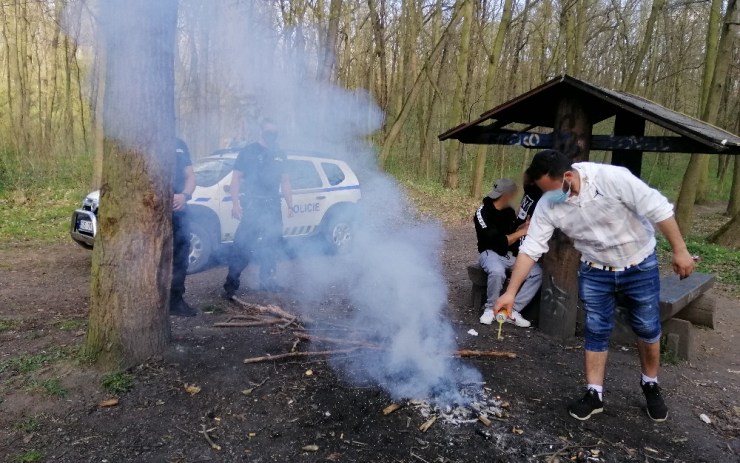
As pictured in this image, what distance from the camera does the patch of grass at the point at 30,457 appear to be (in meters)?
2.65

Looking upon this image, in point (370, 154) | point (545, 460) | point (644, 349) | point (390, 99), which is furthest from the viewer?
point (390, 99)

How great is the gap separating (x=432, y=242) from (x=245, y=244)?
561 cm

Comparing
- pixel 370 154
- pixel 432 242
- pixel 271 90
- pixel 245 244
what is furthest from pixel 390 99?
pixel 245 244

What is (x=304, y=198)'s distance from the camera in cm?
793

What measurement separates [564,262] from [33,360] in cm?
472

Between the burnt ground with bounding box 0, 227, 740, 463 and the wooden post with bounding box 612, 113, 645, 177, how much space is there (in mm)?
1935

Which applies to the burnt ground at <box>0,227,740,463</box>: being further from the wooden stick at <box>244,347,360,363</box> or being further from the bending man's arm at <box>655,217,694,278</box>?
the bending man's arm at <box>655,217,694,278</box>

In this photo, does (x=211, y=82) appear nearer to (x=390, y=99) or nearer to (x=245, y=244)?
(x=390, y=99)

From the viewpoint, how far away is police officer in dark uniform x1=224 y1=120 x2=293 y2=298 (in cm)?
567

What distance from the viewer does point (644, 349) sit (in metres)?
3.42

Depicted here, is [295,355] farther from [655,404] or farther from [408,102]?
[408,102]

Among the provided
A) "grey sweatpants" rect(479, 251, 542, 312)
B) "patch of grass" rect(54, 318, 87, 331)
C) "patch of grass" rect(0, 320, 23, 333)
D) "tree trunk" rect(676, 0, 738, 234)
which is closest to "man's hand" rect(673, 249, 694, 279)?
"grey sweatpants" rect(479, 251, 542, 312)

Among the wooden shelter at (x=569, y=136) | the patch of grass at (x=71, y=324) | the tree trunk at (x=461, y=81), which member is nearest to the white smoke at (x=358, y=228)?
the wooden shelter at (x=569, y=136)

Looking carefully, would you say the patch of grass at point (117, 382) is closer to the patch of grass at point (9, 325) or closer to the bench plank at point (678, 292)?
the patch of grass at point (9, 325)
